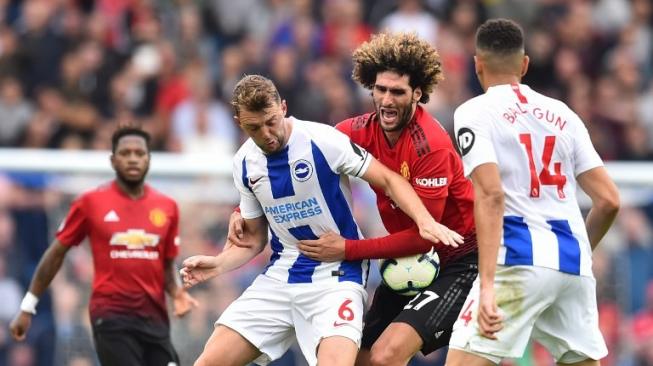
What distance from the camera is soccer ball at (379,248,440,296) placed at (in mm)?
8641

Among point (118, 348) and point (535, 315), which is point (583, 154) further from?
point (118, 348)

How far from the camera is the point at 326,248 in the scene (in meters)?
8.63

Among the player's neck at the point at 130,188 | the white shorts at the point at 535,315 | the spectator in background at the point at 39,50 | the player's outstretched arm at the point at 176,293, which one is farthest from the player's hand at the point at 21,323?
the spectator in background at the point at 39,50

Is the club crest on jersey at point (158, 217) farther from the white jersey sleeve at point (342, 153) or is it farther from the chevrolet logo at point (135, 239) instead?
the white jersey sleeve at point (342, 153)

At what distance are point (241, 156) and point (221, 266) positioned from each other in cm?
69

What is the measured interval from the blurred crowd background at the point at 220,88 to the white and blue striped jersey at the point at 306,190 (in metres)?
4.36

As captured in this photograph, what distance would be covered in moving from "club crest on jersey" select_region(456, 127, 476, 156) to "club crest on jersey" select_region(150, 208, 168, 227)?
322cm

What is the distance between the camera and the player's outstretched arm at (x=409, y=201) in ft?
26.5

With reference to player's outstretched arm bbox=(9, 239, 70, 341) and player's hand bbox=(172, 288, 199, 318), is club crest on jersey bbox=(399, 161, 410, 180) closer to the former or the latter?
player's hand bbox=(172, 288, 199, 318)

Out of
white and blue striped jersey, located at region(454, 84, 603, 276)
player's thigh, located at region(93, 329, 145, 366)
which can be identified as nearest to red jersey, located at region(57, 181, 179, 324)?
player's thigh, located at region(93, 329, 145, 366)

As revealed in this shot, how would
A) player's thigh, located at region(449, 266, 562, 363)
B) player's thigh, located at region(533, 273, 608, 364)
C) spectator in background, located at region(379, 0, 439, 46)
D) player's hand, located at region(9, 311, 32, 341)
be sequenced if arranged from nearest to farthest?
1. player's thigh, located at region(449, 266, 562, 363)
2. player's thigh, located at region(533, 273, 608, 364)
3. player's hand, located at region(9, 311, 32, 341)
4. spectator in background, located at region(379, 0, 439, 46)

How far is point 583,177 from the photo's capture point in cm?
809

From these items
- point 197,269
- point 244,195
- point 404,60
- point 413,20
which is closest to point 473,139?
point 404,60

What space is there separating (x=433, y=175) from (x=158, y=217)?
8.81ft
